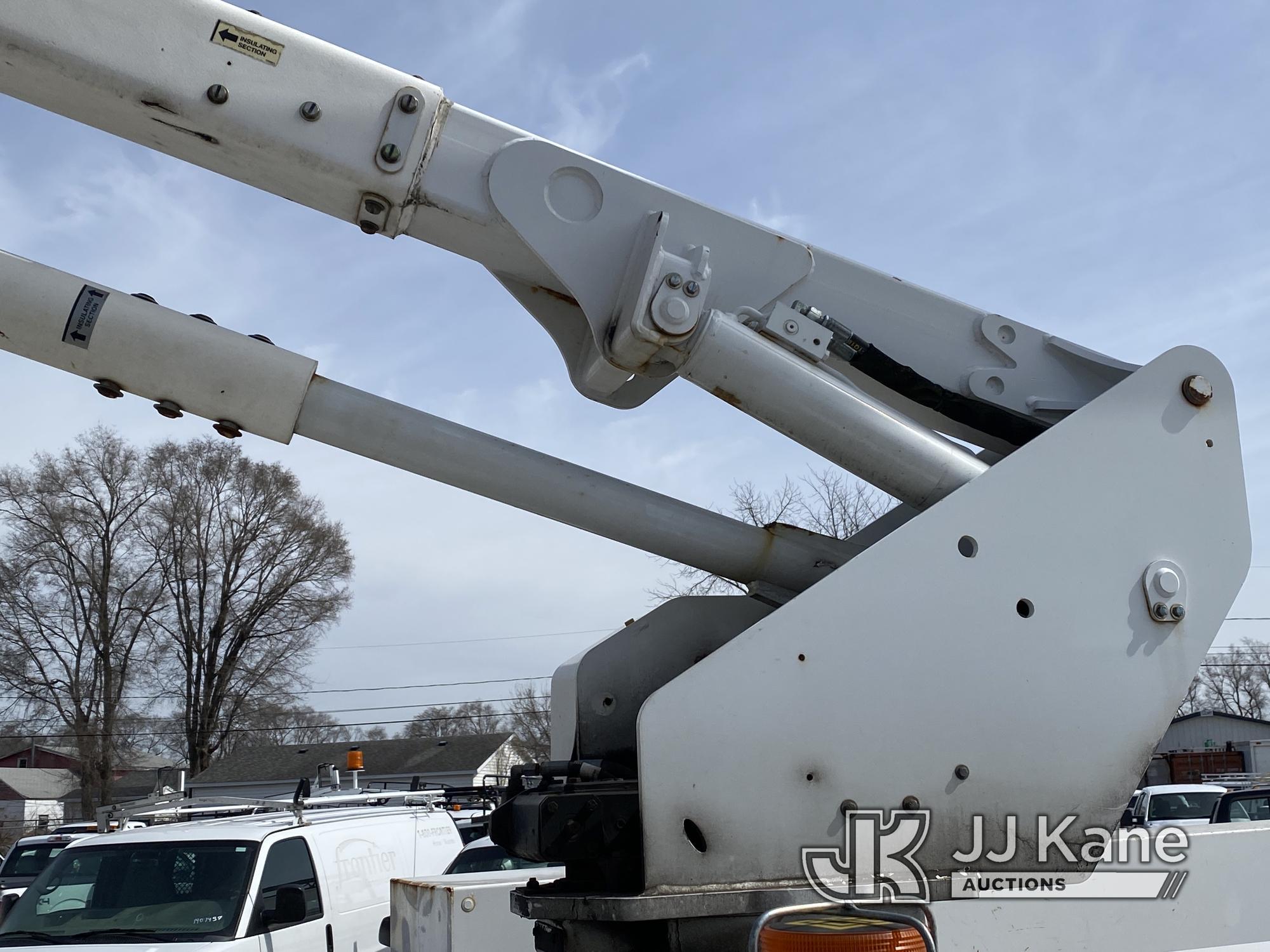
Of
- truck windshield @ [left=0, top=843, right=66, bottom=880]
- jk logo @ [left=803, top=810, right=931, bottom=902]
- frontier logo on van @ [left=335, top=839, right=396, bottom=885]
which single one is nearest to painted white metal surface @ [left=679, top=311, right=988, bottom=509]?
jk logo @ [left=803, top=810, right=931, bottom=902]

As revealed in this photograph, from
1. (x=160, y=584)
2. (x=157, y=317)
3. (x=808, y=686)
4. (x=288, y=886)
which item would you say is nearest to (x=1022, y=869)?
(x=808, y=686)

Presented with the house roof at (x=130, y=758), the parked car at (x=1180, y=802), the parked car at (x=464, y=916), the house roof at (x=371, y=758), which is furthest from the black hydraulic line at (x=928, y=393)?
the house roof at (x=371, y=758)

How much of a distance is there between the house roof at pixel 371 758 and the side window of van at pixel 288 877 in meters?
38.8

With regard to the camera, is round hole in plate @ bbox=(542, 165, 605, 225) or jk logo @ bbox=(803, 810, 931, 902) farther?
round hole in plate @ bbox=(542, 165, 605, 225)

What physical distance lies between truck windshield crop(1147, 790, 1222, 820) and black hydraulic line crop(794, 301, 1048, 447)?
14.0 meters

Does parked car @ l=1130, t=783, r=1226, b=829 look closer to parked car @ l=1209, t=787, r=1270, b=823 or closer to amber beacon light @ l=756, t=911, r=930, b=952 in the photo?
parked car @ l=1209, t=787, r=1270, b=823

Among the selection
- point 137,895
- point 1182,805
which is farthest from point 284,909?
point 1182,805

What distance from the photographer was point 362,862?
331 inches

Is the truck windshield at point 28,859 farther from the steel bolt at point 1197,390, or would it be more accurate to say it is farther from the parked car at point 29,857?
the steel bolt at point 1197,390

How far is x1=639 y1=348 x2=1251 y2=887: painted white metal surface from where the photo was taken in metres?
2.96

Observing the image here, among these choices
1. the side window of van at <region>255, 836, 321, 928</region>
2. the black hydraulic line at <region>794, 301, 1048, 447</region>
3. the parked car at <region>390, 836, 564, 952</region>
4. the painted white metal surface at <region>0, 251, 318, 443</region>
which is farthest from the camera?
the side window of van at <region>255, 836, 321, 928</region>

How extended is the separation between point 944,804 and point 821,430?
4.08 ft

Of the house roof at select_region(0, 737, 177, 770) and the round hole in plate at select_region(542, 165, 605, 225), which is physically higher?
the round hole in plate at select_region(542, 165, 605, 225)

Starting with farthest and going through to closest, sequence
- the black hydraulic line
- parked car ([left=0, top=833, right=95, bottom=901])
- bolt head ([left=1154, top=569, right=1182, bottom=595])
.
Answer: parked car ([left=0, top=833, right=95, bottom=901]) < the black hydraulic line < bolt head ([left=1154, top=569, right=1182, bottom=595])
